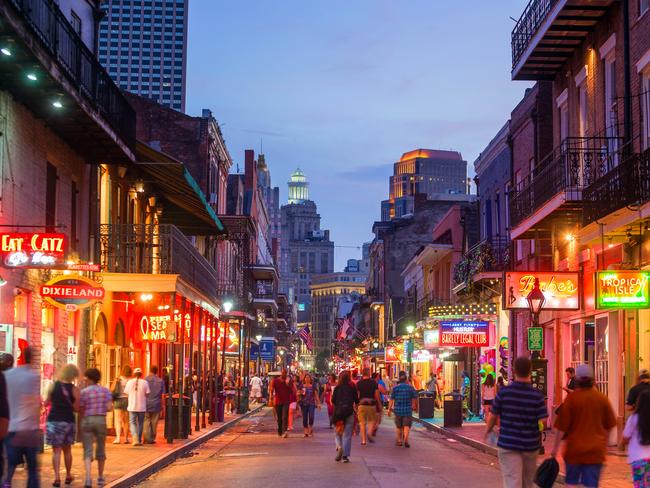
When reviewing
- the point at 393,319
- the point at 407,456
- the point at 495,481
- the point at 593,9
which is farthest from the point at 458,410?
the point at 393,319

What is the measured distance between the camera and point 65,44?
20.2m

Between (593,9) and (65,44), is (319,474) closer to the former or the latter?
(65,44)

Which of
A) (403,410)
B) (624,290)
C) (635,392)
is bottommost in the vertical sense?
(403,410)

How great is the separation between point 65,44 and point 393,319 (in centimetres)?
6450

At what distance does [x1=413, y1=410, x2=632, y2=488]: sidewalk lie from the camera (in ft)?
56.9

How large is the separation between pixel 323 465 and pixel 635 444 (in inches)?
361

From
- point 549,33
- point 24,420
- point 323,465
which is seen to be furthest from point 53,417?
point 549,33

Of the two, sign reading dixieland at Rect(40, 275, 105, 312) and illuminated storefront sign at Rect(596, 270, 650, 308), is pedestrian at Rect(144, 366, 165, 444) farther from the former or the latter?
illuminated storefront sign at Rect(596, 270, 650, 308)

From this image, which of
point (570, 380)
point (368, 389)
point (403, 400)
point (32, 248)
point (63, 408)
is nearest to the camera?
point (63, 408)

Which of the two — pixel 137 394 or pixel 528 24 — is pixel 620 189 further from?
pixel 137 394

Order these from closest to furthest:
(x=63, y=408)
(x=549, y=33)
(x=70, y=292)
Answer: (x=63, y=408), (x=70, y=292), (x=549, y=33)

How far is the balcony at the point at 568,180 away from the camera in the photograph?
2320 cm

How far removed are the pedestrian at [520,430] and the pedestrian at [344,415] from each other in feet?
29.8

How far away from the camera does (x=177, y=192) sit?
31750mm
